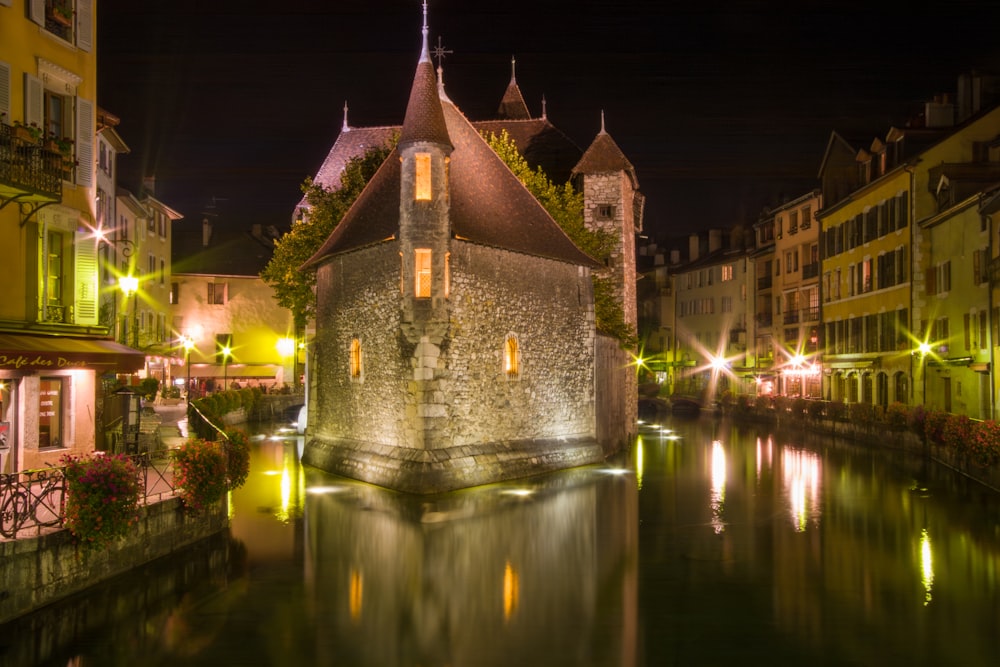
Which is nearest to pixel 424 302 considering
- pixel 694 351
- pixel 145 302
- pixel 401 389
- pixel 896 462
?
pixel 401 389

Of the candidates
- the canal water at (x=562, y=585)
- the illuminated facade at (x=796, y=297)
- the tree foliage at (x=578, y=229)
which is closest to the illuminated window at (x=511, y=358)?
the canal water at (x=562, y=585)

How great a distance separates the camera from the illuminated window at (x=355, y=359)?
2636cm

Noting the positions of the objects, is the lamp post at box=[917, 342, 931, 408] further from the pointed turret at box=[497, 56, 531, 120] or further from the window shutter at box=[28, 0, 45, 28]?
the window shutter at box=[28, 0, 45, 28]

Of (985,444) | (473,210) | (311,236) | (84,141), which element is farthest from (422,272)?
(985,444)

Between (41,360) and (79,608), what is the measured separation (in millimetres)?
4751

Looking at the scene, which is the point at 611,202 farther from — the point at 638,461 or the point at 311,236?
the point at 311,236

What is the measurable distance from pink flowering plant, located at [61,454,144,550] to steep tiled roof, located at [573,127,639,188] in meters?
26.0

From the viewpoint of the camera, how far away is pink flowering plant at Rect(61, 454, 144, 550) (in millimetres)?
12016

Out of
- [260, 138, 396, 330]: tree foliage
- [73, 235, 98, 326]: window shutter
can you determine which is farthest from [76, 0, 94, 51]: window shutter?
[260, 138, 396, 330]: tree foliage

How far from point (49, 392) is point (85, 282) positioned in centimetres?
243

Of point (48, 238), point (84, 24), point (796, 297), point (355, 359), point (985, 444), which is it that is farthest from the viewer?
point (796, 297)

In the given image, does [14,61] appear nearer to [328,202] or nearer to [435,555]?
[435,555]

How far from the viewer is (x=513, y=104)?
1848 inches

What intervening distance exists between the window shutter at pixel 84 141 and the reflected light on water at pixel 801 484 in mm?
15788
